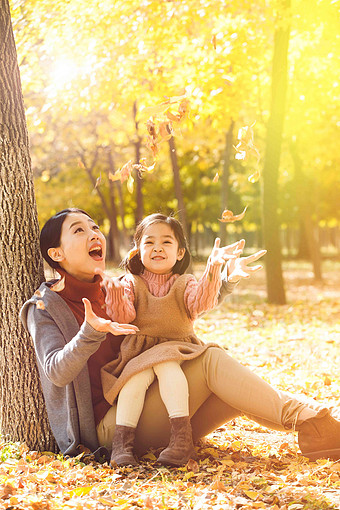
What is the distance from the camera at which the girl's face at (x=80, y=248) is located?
363 cm

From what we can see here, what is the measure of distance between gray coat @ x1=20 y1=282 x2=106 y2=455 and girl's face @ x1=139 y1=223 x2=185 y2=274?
59 cm

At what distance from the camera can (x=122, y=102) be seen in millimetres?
10234

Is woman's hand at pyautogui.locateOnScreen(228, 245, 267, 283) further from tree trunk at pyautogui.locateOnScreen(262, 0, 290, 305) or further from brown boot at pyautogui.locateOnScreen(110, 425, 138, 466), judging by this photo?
tree trunk at pyautogui.locateOnScreen(262, 0, 290, 305)

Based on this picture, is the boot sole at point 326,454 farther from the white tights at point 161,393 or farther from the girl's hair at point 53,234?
the girl's hair at point 53,234

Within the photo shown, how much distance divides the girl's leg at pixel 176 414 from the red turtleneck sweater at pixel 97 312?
0.47 m

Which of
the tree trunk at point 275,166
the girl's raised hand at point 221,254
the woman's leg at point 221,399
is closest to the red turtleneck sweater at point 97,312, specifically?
the woman's leg at point 221,399

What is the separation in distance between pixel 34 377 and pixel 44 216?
28970mm

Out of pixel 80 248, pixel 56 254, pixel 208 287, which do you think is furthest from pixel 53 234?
→ pixel 208 287

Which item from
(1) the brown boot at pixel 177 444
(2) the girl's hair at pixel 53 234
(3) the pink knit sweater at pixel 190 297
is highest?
(2) the girl's hair at pixel 53 234

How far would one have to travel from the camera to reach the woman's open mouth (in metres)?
3.65

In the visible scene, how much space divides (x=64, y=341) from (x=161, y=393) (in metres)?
0.63

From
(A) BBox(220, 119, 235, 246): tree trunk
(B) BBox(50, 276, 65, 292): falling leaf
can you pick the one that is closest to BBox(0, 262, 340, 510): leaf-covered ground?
(B) BBox(50, 276, 65, 292): falling leaf

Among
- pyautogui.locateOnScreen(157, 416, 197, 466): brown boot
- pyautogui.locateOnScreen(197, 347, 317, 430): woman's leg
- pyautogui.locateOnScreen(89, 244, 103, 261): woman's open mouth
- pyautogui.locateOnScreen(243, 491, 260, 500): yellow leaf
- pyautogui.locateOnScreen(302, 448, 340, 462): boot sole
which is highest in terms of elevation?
pyautogui.locateOnScreen(89, 244, 103, 261): woman's open mouth

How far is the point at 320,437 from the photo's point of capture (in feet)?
11.3
